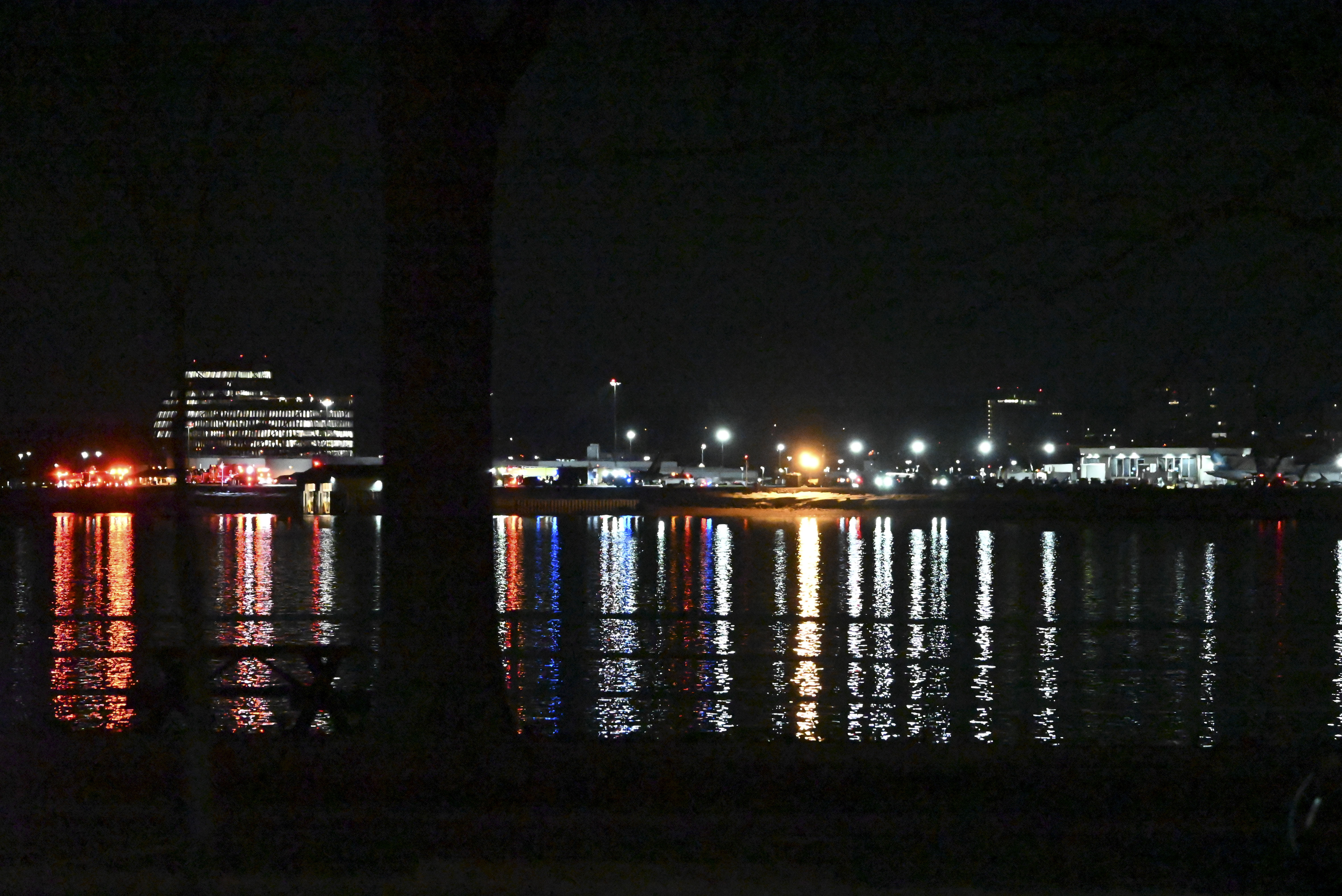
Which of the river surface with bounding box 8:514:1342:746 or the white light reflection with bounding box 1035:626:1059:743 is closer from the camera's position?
the white light reflection with bounding box 1035:626:1059:743

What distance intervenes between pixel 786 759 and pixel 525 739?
65.3 inches

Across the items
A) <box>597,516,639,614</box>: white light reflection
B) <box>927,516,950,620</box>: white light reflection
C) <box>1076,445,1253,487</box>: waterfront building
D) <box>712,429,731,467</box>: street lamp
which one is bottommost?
<box>927,516,950,620</box>: white light reflection

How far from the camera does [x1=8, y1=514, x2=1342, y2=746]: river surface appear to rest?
10.3m

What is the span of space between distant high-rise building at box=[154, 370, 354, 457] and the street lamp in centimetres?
3104

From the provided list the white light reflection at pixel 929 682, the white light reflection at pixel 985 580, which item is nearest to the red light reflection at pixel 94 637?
the white light reflection at pixel 929 682

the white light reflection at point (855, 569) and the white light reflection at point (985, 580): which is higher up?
the white light reflection at point (855, 569)

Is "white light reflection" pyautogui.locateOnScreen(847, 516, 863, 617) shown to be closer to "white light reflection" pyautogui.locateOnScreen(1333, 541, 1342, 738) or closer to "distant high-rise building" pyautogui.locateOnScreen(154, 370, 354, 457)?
"white light reflection" pyautogui.locateOnScreen(1333, 541, 1342, 738)

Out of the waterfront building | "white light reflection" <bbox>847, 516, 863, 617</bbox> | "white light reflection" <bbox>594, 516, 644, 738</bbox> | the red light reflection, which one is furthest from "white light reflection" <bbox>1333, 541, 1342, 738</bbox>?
the waterfront building

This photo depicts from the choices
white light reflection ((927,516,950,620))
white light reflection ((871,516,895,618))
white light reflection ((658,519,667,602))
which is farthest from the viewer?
white light reflection ((658,519,667,602))

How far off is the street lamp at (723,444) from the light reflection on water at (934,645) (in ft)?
222

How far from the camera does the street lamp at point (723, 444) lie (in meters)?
98.5

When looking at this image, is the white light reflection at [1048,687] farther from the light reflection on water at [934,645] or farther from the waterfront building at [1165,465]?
the waterfront building at [1165,465]

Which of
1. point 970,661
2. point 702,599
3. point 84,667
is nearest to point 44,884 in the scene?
point 84,667

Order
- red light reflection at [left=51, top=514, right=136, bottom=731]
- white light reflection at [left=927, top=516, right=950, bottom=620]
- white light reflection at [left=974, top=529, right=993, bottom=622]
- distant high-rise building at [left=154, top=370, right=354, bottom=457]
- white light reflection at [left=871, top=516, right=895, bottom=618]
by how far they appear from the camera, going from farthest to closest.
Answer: white light reflection at [left=871, top=516, right=895, bottom=618] < white light reflection at [left=927, top=516, right=950, bottom=620] < white light reflection at [left=974, top=529, right=993, bottom=622] < red light reflection at [left=51, top=514, right=136, bottom=731] < distant high-rise building at [left=154, top=370, right=354, bottom=457]
